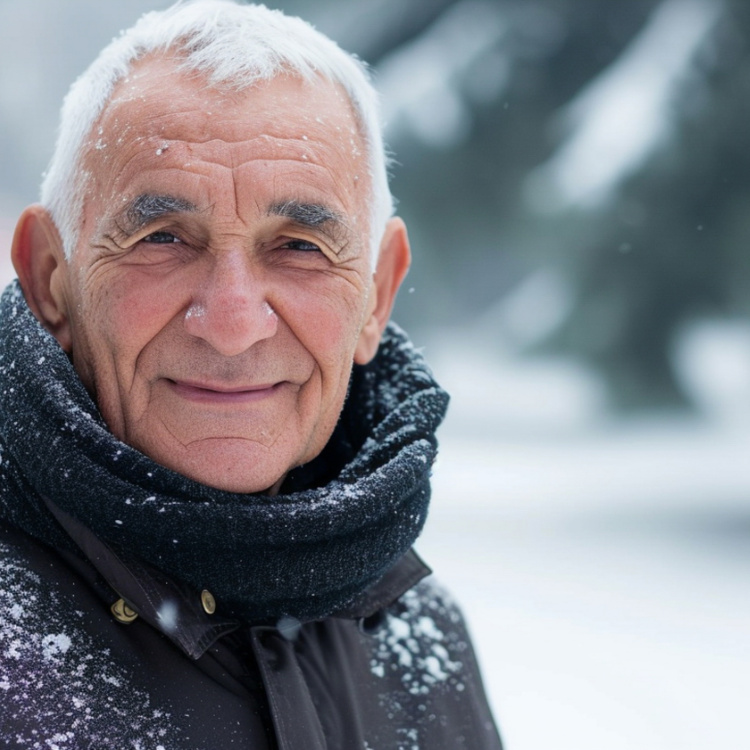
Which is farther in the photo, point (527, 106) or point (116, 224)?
point (527, 106)

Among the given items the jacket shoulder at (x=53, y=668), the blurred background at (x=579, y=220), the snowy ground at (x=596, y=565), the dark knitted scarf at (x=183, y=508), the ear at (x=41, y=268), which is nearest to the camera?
the jacket shoulder at (x=53, y=668)

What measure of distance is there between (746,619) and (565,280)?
2.68 m

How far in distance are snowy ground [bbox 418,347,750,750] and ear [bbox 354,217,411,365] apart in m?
2.37

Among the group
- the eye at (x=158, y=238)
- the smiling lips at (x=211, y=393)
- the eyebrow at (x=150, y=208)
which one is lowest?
the smiling lips at (x=211, y=393)

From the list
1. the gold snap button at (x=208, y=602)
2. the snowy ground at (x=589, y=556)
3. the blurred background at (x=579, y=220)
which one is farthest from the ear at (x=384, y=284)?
the blurred background at (x=579, y=220)

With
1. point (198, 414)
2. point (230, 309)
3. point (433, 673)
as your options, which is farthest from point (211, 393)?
point (433, 673)

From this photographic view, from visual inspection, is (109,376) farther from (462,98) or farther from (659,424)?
(659,424)

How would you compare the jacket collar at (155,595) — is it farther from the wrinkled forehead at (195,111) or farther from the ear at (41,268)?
the wrinkled forehead at (195,111)

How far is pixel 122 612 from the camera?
1.36m

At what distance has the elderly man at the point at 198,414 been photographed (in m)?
1.33

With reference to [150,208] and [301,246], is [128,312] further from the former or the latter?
[301,246]

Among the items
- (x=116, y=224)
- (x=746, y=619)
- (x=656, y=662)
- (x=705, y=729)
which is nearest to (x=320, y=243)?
(x=116, y=224)

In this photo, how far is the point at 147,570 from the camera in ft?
4.54

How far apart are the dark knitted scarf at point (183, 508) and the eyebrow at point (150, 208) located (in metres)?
0.22
